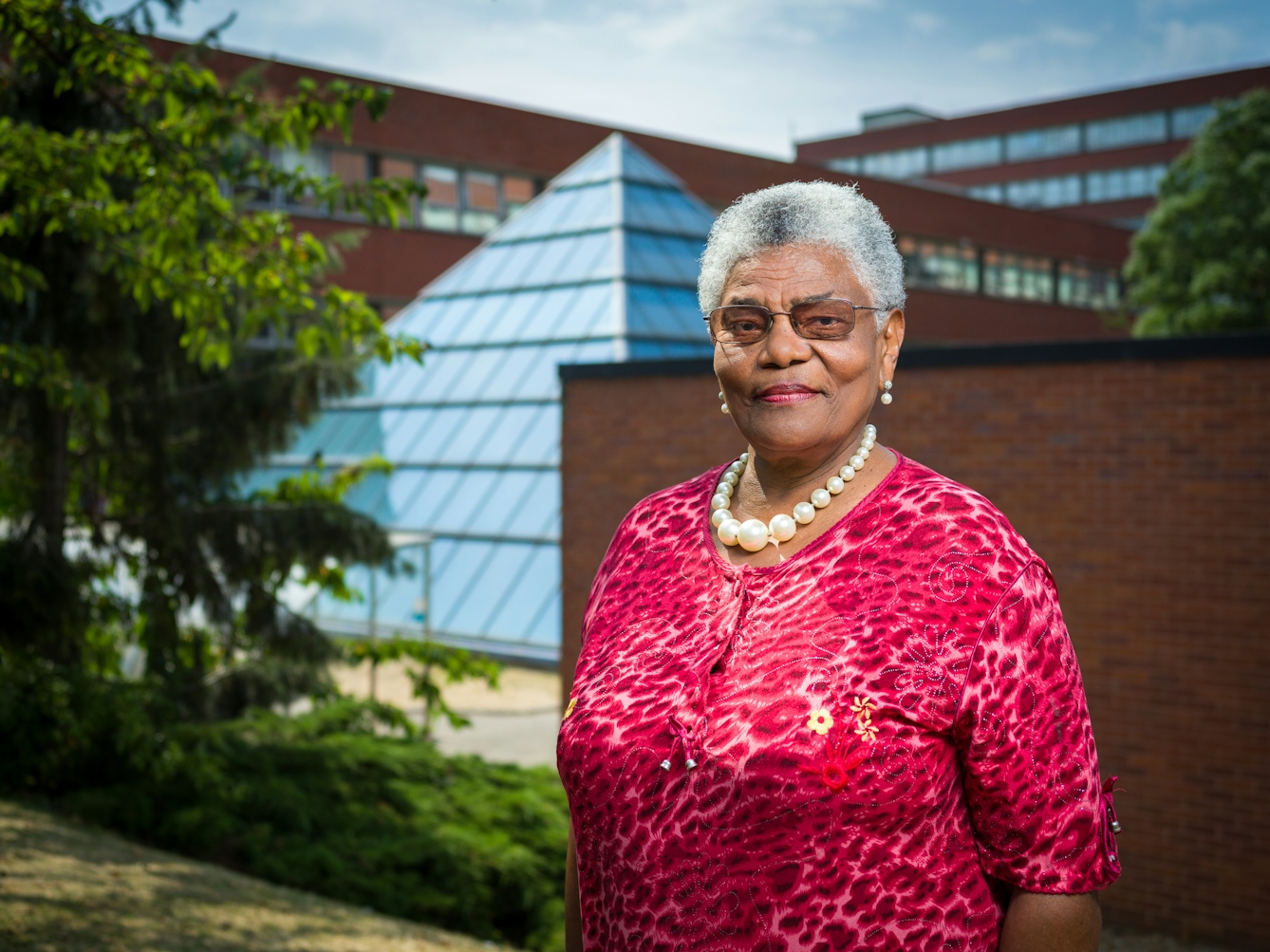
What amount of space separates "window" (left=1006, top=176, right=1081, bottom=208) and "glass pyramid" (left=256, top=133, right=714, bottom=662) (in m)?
45.8

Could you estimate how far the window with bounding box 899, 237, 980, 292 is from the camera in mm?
40438

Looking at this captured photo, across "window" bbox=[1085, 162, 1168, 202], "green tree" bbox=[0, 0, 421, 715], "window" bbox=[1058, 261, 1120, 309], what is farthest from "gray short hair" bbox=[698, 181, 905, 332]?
"window" bbox=[1085, 162, 1168, 202]

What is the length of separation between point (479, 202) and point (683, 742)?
100 ft

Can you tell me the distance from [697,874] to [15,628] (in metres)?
7.65

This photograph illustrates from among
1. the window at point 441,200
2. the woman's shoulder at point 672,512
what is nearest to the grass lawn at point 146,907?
the woman's shoulder at point 672,512

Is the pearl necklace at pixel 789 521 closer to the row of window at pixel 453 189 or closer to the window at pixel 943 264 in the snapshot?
the row of window at pixel 453 189

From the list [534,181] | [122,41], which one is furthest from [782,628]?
[534,181]

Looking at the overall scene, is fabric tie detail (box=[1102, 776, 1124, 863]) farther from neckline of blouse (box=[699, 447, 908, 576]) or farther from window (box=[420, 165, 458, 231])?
window (box=[420, 165, 458, 231])

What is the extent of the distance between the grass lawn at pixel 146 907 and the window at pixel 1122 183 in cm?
5796

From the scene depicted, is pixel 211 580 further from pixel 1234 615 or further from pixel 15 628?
pixel 1234 615

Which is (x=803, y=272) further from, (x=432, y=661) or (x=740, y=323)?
(x=432, y=661)

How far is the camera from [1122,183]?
58.1 m

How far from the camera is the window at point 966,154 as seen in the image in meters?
62.6

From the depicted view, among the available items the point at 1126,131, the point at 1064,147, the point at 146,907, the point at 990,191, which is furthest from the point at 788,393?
the point at 990,191
